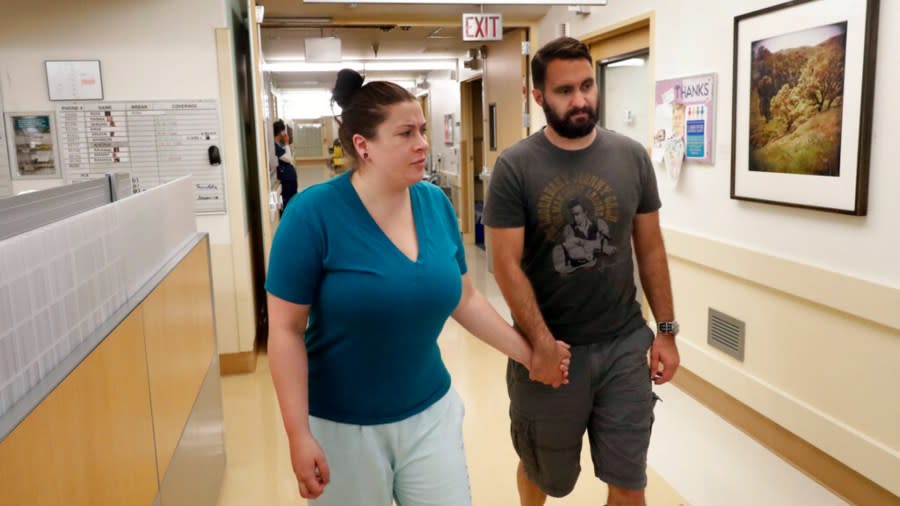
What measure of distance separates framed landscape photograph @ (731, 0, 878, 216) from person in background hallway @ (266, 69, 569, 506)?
174 centimetres

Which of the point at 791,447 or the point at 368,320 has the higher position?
the point at 368,320

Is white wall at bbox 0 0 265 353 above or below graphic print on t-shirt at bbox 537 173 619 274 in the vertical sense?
above

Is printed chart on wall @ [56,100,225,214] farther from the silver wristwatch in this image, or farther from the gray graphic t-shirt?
the silver wristwatch

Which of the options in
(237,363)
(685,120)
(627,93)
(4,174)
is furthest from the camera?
(627,93)

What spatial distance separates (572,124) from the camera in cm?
207

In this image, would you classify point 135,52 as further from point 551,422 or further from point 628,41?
point 551,422

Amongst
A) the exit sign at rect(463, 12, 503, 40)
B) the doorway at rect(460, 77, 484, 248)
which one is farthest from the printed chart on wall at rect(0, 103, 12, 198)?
the doorway at rect(460, 77, 484, 248)

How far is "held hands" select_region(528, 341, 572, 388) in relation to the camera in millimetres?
2008

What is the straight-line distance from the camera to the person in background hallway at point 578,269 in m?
2.09

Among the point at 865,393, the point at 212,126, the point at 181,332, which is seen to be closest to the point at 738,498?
the point at 865,393

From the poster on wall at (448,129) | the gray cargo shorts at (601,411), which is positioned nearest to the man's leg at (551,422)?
the gray cargo shorts at (601,411)

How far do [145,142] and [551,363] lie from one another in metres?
3.11

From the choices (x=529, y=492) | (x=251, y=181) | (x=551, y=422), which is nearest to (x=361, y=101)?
(x=551, y=422)

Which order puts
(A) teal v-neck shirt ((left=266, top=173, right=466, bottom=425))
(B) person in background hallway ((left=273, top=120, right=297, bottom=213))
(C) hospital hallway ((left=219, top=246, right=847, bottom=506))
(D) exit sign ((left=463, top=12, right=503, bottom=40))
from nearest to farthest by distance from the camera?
(A) teal v-neck shirt ((left=266, top=173, right=466, bottom=425)) → (C) hospital hallway ((left=219, top=246, right=847, bottom=506)) → (D) exit sign ((left=463, top=12, right=503, bottom=40)) → (B) person in background hallway ((left=273, top=120, right=297, bottom=213))
